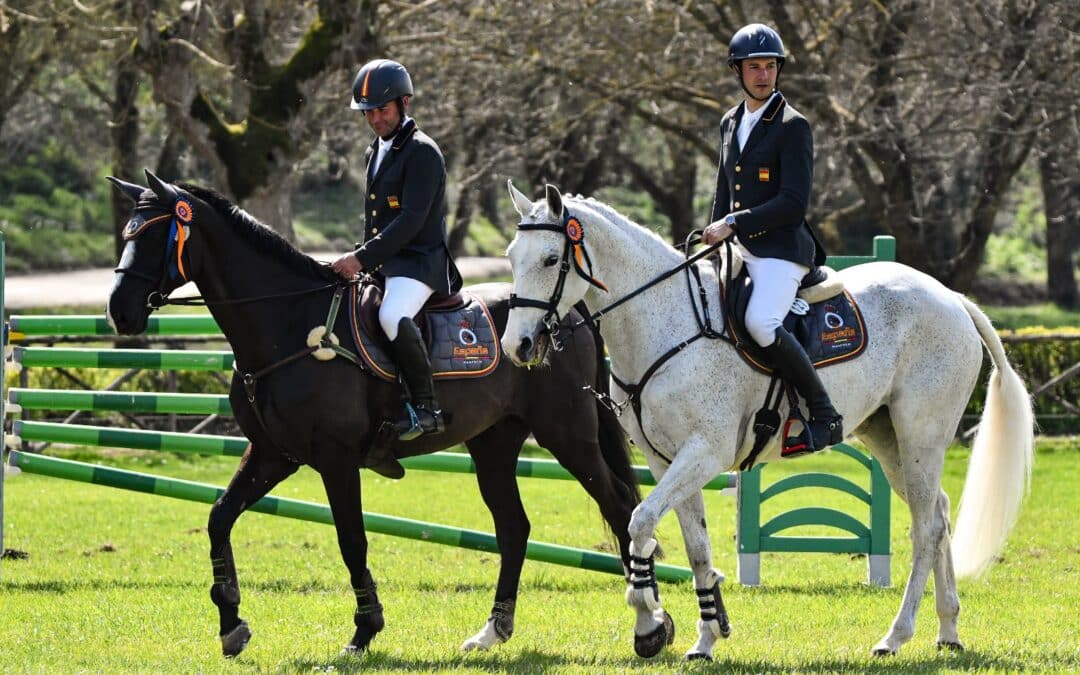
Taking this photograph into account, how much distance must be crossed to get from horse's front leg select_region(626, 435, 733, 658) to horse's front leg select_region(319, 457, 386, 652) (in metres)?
1.34

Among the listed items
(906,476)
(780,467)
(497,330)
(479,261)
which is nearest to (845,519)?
(906,476)

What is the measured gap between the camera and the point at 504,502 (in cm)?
839

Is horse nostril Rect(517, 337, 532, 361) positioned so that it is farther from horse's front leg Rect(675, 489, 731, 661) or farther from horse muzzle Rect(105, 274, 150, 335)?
horse muzzle Rect(105, 274, 150, 335)

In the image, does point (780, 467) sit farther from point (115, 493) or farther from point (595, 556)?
point (595, 556)

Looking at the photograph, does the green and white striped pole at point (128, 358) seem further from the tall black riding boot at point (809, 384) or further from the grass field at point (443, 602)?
the tall black riding boot at point (809, 384)

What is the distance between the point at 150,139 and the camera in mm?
46906

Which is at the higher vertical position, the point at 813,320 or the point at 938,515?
the point at 813,320

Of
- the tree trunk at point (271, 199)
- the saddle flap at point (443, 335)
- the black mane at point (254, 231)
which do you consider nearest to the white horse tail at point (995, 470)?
the saddle flap at point (443, 335)

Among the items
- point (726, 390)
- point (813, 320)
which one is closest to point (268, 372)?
point (726, 390)

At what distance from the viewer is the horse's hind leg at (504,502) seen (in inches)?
319

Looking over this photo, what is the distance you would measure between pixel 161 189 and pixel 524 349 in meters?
2.03

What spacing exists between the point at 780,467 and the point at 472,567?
7588mm

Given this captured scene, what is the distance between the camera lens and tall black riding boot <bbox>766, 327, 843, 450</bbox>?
7086mm

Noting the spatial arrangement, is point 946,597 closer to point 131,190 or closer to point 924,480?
point 924,480
